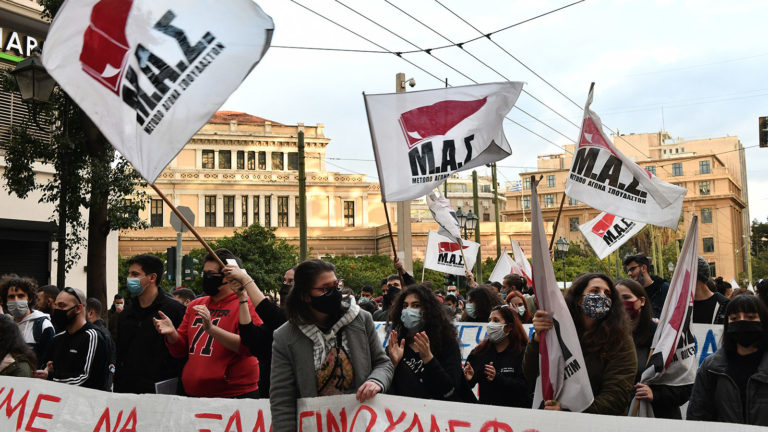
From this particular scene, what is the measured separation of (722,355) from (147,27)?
356 cm

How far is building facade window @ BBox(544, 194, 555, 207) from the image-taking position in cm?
9888

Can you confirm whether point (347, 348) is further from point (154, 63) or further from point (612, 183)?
point (612, 183)

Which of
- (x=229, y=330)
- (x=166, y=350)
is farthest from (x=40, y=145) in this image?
(x=229, y=330)

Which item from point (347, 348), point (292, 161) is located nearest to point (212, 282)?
point (347, 348)

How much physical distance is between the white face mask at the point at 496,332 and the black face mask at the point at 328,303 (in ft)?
5.57

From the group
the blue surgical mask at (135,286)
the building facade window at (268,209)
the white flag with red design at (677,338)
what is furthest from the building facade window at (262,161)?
the white flag with red design at (677,338)

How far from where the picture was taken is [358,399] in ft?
12.7

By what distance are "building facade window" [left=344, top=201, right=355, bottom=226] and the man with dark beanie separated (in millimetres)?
75760

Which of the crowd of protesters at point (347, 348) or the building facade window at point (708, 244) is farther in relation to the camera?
the building facade window at point (708, 244)

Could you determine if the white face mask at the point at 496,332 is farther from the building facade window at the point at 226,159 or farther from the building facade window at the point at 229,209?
the building facade window at the point at 226,159

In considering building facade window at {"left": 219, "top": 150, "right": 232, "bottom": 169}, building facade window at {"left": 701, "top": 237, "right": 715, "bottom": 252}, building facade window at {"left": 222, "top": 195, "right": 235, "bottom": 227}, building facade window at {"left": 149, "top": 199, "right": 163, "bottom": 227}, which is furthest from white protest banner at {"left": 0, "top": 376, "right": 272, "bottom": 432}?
building facade window at {"left": 701, "top": 237, "right": 715, "bottom": 252}

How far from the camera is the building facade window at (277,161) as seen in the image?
85575mm

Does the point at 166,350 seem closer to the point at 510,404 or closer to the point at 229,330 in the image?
the point at 229,330

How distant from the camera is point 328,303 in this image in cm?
388
